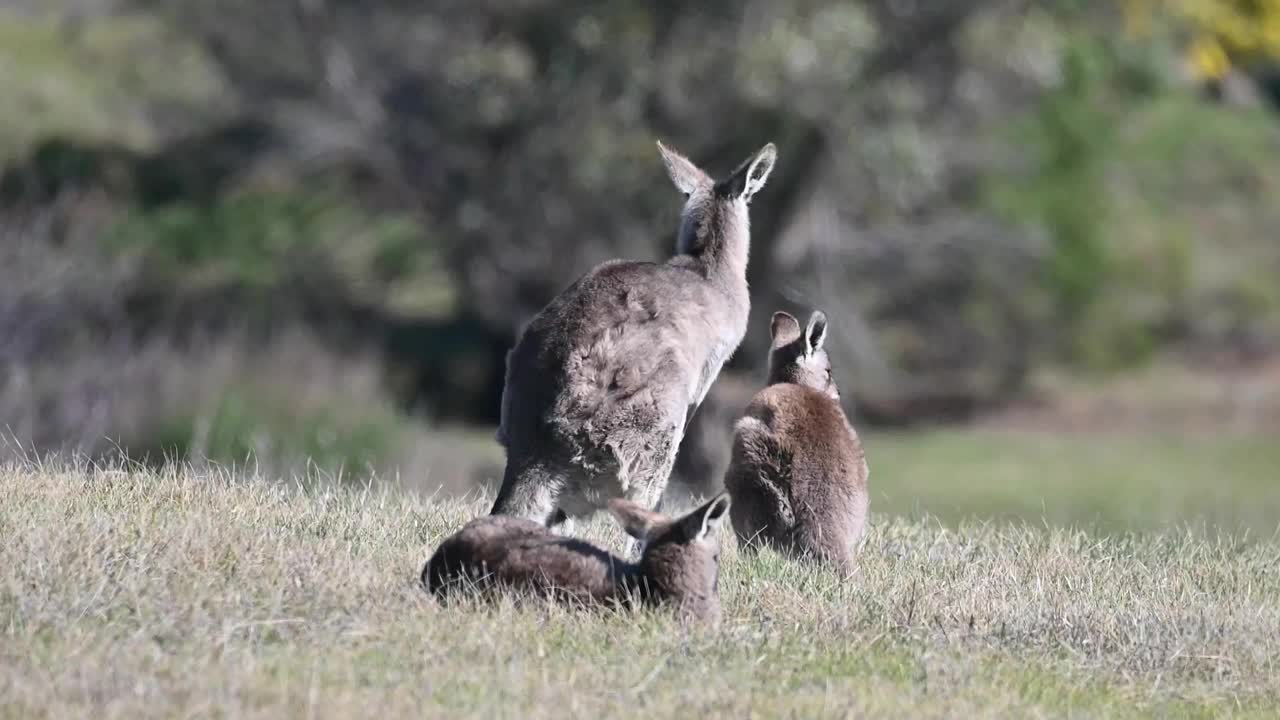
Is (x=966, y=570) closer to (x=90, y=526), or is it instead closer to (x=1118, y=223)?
(x=90, y=526)

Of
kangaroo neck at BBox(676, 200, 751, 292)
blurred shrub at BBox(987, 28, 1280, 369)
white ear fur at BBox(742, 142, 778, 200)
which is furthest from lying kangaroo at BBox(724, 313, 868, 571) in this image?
blurred shrub at BBox(987, 28, 1280, 369)

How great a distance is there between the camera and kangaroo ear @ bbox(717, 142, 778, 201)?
378 inches

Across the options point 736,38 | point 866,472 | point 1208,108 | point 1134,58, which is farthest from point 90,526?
point 1208,108

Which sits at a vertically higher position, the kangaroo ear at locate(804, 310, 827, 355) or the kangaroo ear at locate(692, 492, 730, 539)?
the kangaroo ear at locate(804, 310, 827, 355)

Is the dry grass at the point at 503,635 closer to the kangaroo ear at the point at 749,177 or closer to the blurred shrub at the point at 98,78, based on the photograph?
the kangaroo ear at the point at 749,177

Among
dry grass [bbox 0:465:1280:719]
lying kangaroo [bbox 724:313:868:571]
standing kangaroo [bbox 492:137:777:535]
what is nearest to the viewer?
dry grass [bbox 0:465:1280:719]

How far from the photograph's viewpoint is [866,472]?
28.3ft

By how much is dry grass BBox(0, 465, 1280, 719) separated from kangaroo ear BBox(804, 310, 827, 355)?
113 centimetres

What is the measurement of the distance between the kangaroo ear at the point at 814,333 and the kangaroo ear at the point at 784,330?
0.12 metres

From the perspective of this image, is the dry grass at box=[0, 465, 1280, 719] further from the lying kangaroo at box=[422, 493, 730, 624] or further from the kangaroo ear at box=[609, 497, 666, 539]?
the kangaroo ear at box=[609, 497, 666, 539]

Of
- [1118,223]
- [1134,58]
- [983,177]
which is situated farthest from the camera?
[1118,223]

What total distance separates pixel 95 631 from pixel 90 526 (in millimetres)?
1126

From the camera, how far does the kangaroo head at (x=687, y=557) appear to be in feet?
22.9

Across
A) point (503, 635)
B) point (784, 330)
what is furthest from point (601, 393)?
point (503, 635)
